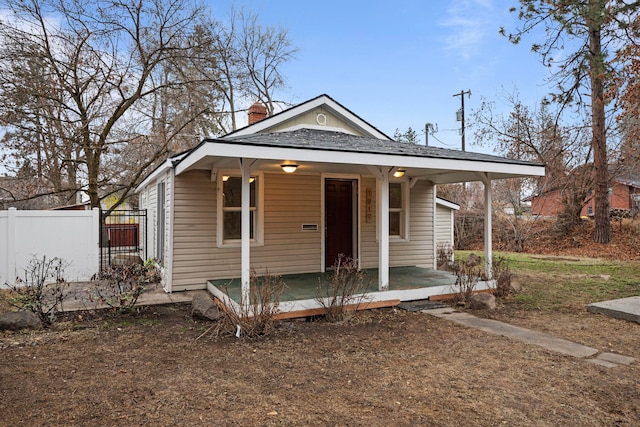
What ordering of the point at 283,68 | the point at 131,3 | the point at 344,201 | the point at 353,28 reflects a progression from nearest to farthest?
1. the point at 344,201
2. the point at 131,3
3. the point at 353,28
4. the point at 283,68

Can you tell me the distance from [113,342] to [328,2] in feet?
44.9

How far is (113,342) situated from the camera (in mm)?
4812

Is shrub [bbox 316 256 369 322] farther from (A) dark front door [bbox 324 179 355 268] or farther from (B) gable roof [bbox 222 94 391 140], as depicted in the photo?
(B) gable roof [bbox 222 94 391 140]

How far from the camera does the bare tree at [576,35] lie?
925 centimetres

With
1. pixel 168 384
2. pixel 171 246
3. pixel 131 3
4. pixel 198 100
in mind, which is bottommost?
pixel 168 384

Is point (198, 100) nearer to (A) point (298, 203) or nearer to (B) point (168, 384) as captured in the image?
(A) point (298, 203)

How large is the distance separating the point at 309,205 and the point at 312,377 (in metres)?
4.83

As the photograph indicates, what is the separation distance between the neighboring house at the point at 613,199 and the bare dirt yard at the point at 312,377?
14094 mm

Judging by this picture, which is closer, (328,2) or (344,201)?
(344,201)

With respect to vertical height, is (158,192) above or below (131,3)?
below

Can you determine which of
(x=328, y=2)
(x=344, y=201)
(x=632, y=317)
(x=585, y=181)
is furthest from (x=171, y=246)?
(x=585, y=181)

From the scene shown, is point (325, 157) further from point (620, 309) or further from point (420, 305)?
point (620, 309)

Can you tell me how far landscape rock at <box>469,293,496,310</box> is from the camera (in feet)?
21.4

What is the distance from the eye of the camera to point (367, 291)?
255 inches
